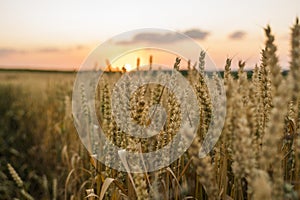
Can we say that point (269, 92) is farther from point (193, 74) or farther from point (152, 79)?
point (193, 74)

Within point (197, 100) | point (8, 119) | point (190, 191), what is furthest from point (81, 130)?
point (8, 119)

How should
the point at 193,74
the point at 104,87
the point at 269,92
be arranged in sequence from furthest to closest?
the point at 193,74 < the point at 104,87 < the point at 269,92

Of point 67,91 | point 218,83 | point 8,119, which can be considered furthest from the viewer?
point 8,119

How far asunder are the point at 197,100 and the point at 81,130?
195cm

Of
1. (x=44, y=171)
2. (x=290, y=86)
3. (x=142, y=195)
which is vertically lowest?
(x=44, y=171)

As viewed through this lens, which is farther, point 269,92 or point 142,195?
point 269,92

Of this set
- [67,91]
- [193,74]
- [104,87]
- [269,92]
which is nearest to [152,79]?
[104,87]

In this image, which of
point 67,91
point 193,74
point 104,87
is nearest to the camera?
point 104,87

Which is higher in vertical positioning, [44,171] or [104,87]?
[104,87]

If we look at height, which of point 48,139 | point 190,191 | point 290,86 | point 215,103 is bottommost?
point 48,139

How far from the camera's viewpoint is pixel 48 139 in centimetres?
559

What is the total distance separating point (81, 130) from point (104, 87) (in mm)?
1371

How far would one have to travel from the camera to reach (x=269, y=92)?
1.61 metres

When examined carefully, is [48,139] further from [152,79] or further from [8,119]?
[152,79]
